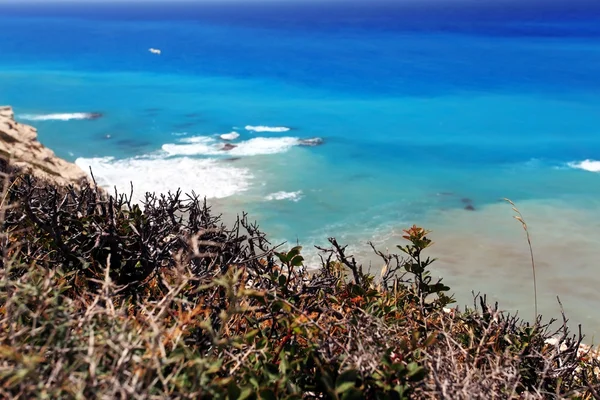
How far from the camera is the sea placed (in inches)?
495

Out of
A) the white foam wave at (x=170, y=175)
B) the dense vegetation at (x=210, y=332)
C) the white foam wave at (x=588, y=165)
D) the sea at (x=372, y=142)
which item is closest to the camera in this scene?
the dense vegetation at (x=210, y=332)

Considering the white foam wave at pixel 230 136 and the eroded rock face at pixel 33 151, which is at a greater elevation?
the white foam wave at pixel 230 136

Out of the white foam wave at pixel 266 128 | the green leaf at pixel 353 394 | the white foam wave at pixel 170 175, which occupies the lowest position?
the green leaf at pixel 353 394

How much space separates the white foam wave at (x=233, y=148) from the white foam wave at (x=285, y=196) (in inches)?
159

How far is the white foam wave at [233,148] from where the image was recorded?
19766 millimetres

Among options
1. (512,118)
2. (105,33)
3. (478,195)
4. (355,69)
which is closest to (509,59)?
(355,69)

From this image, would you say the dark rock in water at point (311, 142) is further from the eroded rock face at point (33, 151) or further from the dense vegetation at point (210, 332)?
the dense vegetation at point (210, 332)

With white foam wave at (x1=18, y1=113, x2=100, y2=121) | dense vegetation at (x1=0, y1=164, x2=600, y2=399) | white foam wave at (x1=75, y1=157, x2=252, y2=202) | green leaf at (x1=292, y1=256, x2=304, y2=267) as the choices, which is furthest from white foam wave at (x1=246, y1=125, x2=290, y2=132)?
green leaf at (x1=292, y1=256, x2=304, y2=267)

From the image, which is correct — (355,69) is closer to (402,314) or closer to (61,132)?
(61,132)

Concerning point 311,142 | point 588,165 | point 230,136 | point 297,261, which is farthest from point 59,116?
point 297,261

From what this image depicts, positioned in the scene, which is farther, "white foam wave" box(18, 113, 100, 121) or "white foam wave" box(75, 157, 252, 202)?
"white foam wave" box(18, 113, 100, 121)

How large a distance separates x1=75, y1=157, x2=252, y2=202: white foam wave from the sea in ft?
0.28

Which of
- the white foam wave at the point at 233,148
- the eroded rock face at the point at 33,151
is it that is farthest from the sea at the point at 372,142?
the eroded rock face at the point at 33,151

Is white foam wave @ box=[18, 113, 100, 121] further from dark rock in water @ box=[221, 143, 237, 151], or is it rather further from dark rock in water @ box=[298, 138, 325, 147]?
dark rock in water @ box=[298, 138, 325, 147]
